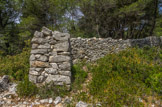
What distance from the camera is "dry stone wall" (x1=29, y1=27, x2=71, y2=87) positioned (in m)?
3.54

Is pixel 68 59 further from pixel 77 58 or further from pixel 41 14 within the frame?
pixel 41 14

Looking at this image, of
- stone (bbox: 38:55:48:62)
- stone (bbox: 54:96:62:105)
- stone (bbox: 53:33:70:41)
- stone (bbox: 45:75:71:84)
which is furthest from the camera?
stone (bbox: 53:33:70:41)

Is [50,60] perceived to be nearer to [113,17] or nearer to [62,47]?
[62,47]

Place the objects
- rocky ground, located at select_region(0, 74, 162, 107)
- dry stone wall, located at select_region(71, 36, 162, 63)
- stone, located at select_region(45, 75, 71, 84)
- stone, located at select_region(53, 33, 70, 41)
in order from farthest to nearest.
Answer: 1. dry stone wall, located at select_region(71, 36, 162, 63)
2. stone, located at select_region(53, 33, 70, 41)
3. stone, located at select_region(45, 75, 71, 84)
4. rocky ground, located at select_region(0, 74, 162, 107)

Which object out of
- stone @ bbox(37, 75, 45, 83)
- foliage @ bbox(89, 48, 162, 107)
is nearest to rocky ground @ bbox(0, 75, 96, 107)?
stone @ bbox(37, 75, 45, 83)

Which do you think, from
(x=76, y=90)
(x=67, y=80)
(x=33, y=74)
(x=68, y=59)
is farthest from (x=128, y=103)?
(x=33, y=74)

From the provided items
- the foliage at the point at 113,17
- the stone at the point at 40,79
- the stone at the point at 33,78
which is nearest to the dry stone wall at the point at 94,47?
the stone at the point at 40,79

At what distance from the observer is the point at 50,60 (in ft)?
12.0

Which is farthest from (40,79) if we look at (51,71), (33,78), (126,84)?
(126,84)

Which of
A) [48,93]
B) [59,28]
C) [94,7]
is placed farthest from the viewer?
[59,28]

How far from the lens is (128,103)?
8.80 feet

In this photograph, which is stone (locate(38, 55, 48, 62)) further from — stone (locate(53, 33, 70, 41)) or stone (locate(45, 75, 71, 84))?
stone (locate(53, 33, 70, 41))

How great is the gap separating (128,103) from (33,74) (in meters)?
3.29

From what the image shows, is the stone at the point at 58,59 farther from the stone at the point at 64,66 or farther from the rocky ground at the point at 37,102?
the rocky ground at the point at 37,102
